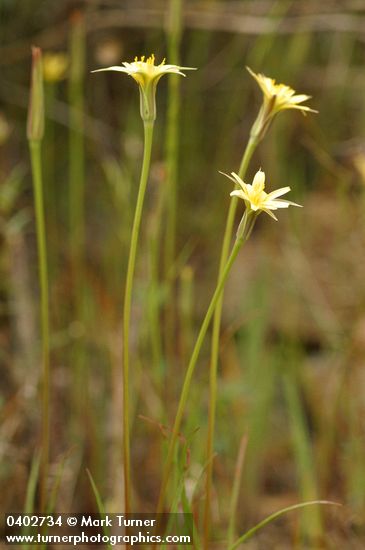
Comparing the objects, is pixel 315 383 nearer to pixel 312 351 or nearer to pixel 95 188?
pixel 312 351

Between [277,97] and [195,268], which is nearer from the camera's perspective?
[277,97]

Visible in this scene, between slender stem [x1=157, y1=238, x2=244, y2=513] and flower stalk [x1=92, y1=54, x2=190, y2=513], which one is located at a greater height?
flower stalk [x1=92, y1=54, x2=190, y2=513]

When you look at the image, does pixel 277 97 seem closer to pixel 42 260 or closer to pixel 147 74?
pixel 147 74

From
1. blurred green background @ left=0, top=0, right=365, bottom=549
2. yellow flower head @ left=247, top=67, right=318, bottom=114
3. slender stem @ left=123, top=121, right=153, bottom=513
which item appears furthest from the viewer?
blurred green background @ left=0, top=0, right=365, bottom=549

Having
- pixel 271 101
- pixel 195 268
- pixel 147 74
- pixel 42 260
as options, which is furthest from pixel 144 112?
pixel 195 268

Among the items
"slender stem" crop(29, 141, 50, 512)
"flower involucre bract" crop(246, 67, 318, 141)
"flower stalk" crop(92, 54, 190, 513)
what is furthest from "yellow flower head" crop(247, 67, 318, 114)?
"slender stem" crop(29, 141, 50, 512)

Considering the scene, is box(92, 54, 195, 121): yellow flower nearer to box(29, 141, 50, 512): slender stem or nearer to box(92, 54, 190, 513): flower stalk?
box(92, 54, 190, 513): flower stalk

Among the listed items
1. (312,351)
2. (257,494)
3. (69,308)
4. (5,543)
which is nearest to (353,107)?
(312,351)

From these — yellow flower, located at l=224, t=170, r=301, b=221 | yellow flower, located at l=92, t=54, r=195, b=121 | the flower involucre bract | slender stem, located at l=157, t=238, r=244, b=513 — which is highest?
the flower involucre bract
